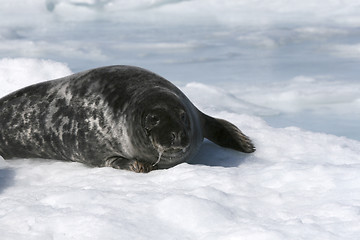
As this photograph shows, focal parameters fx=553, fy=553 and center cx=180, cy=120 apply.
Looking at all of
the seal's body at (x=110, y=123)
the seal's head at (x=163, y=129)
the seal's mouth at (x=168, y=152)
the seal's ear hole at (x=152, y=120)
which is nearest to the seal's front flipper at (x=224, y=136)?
the seal's body at (x=110, y=123)

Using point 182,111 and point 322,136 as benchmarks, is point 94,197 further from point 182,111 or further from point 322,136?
point 322,136

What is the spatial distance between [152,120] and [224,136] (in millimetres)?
1452

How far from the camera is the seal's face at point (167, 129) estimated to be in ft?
16.1

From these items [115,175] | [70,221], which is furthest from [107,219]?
[115,175]

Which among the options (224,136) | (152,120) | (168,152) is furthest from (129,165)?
(224,136)

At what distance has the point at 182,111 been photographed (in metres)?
5.16

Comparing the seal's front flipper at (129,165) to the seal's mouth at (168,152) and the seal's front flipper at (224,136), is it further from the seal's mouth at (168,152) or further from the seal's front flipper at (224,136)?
the seal's front flipper at (224,136)

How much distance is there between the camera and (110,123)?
5652mm

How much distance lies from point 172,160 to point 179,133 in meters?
0.40

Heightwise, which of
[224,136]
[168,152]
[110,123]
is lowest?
[224,136]

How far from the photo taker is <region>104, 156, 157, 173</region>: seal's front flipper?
5156 millimetres

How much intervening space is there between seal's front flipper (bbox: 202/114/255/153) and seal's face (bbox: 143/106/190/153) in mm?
1167

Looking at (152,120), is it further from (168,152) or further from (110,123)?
(110,123)

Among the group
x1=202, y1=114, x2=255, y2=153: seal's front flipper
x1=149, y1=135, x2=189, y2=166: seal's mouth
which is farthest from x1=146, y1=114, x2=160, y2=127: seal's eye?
x1=202, y1=114, x2=255, y2=153: seal's front flipper
